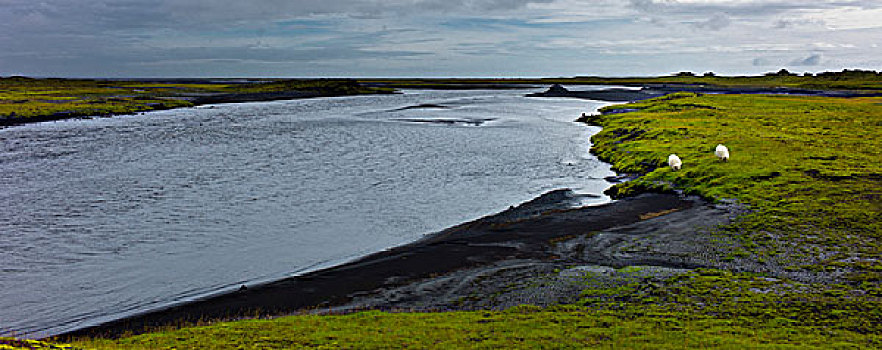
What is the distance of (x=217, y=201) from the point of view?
3462cm

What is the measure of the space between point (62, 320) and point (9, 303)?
9.18ft

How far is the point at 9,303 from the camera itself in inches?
747

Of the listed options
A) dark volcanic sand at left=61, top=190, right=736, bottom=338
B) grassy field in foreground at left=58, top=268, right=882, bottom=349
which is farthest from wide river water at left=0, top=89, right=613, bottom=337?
grassy field in foreground at left=58, top=268, right=882, bottom=349

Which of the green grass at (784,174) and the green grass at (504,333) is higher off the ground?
the green grass at (784,174)

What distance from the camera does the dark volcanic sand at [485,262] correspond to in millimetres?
17328

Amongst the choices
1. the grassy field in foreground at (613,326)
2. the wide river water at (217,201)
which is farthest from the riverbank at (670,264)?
the wide river water at (217,201)

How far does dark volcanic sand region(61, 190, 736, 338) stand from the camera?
56.9ft

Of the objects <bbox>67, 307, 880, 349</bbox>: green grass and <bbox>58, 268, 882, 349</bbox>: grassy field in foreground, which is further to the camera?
<bbox>58, 268, 882, 349</bbox>: grassy field in foreground

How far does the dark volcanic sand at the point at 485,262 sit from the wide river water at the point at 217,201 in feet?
6.49

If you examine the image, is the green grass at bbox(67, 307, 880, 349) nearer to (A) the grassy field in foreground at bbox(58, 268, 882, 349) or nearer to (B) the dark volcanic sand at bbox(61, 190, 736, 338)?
(A) the grassy field in foreground at bbox(58, 268, 882, 349)

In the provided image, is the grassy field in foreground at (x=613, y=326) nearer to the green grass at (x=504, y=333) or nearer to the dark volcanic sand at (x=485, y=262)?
the green grass at (x=504, y=333)

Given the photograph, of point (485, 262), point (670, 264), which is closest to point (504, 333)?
point (485, 262)

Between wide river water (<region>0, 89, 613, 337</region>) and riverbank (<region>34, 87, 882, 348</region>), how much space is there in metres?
3.19

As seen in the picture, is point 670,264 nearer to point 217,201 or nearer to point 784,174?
point 784,174
